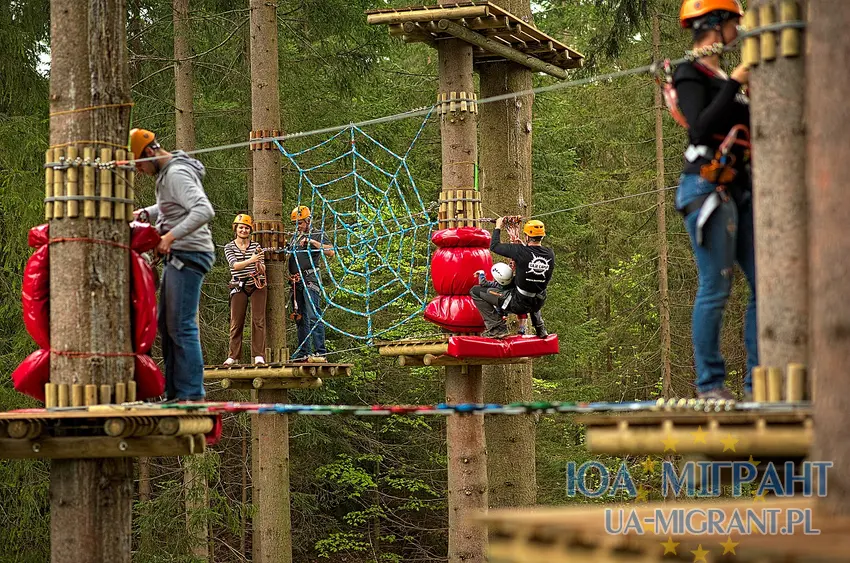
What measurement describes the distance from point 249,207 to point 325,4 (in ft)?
10.1

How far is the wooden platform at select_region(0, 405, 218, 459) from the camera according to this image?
223 inches

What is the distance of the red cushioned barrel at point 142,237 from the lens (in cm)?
633

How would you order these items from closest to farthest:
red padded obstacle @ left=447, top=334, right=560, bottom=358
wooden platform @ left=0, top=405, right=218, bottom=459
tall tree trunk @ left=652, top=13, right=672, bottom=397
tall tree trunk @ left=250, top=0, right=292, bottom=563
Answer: wooden platform @ left=0, top=405, right=218, bottom=459 < red padded obstacle @ left=447, top=334, right=560, bottom=358 < tall tree trunk @ left=250, top=0, right=292, bottom=563 < tall tree trunk @ left=652, top=13, right=672, bottom=397

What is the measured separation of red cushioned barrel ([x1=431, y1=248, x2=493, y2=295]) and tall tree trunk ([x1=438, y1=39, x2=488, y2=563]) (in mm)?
533

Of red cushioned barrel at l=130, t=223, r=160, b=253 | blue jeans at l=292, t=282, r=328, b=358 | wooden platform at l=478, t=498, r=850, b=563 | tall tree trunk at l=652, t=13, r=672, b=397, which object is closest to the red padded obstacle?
blue jeans at l=292, t=282, r=328, b=358

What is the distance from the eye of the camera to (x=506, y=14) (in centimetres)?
1004

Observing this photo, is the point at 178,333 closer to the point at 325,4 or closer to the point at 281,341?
the point at 281,341

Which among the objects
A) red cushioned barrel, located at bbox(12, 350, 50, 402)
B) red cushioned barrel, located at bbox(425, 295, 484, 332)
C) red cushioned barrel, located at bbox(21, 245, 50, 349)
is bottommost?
red cushioned barrel, located at bbox(12, 350, 50, 402)

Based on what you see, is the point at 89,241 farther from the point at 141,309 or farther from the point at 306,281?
the point at 306,281

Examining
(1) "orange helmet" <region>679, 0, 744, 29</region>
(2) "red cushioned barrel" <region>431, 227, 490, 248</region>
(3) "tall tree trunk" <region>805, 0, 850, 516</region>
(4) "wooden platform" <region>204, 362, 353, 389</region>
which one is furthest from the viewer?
(4) "wooden platform" <region>204, 362, 353, 389</region>

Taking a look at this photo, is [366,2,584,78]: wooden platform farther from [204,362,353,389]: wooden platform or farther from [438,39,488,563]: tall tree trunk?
[204,362,353,389]: wooden platform

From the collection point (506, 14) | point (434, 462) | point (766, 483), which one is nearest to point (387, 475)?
point (434, 462)

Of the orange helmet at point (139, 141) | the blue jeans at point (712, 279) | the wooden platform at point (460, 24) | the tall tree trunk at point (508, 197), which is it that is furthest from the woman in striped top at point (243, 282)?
the blue jeans at point (712, 279)

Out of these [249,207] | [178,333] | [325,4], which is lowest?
[178,333]
